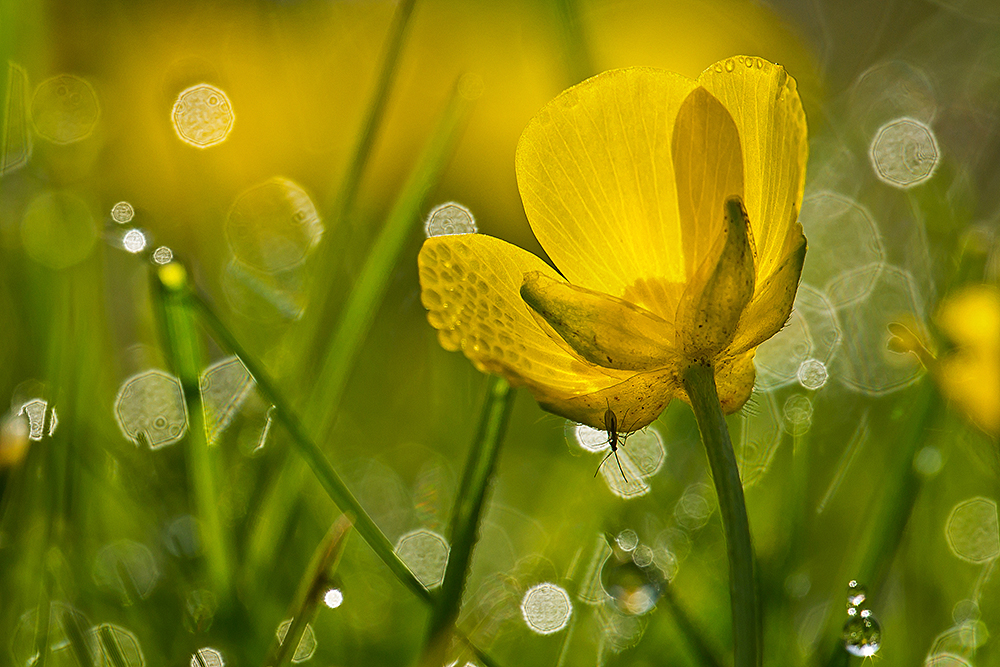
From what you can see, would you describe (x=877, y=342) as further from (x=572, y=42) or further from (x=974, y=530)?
(x=572, y=42)

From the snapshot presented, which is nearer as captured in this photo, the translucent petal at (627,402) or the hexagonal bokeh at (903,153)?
the translucent petal at (627,402)

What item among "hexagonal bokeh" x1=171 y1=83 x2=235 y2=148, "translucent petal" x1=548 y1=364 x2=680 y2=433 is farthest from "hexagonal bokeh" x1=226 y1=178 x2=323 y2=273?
"translucent petal" x1=548 y1=364 x2=680 y2=433

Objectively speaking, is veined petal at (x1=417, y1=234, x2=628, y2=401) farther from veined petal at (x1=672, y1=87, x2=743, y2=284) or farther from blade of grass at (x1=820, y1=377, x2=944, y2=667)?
blade of grass at (x1=820, y1=377, x2=944, y2=667)

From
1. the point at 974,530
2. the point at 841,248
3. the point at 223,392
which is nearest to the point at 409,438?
the point at 223,392

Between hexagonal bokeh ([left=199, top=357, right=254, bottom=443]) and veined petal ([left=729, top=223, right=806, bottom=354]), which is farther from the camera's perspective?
hexagonal bokeh ([left=199, top=357, right=254, bottom=443])

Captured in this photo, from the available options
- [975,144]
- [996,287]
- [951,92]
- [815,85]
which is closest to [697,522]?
[996,287]

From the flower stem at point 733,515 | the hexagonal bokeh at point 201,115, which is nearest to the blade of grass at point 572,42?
the flower stem at point 733,515

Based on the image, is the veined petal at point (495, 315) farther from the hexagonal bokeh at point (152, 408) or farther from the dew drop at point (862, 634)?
the hexagonal bokeh at point (152, 408)
